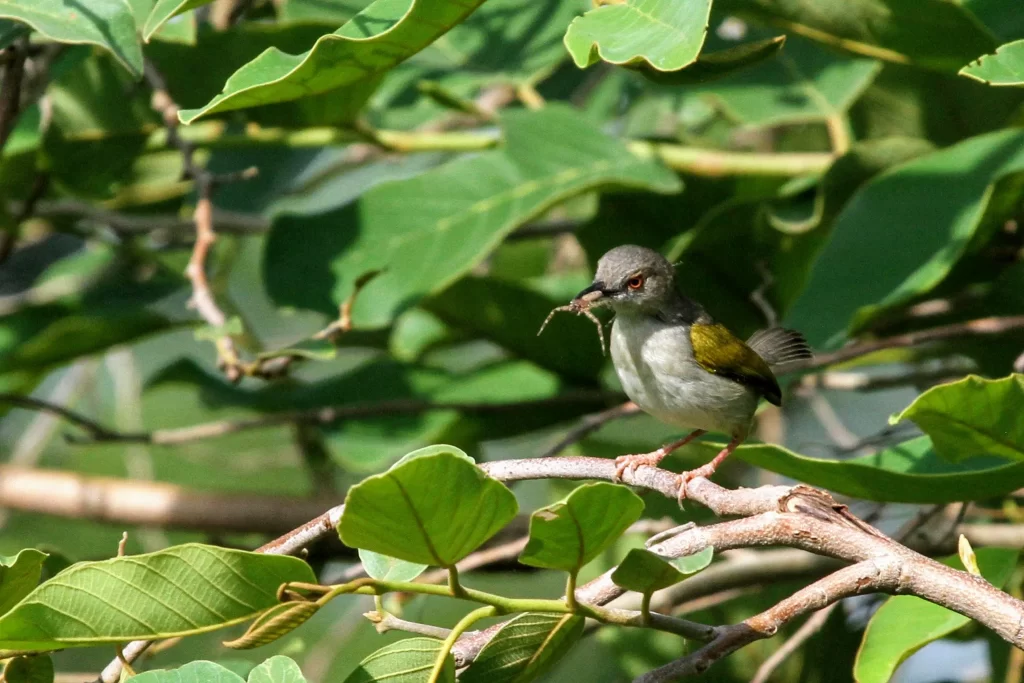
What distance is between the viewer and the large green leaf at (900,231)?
8.70 feet

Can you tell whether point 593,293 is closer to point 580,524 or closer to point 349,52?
point 349,52

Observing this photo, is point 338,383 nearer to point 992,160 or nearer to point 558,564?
point 992,160

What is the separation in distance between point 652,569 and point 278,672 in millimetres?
539

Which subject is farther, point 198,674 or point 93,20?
point 93,20

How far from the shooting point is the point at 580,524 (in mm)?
1467

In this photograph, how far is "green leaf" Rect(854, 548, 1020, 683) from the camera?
193 centimetres

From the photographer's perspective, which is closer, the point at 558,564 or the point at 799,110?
the point at 558,564

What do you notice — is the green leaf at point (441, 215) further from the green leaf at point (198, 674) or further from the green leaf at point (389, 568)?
the green leaf at point (198, 674)

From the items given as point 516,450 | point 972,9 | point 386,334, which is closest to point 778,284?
point 972,9

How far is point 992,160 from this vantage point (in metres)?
2.71

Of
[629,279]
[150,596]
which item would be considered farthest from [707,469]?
[150,596]

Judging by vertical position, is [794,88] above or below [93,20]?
below

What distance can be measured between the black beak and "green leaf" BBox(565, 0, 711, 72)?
113 cm

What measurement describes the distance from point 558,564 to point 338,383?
2257mm
